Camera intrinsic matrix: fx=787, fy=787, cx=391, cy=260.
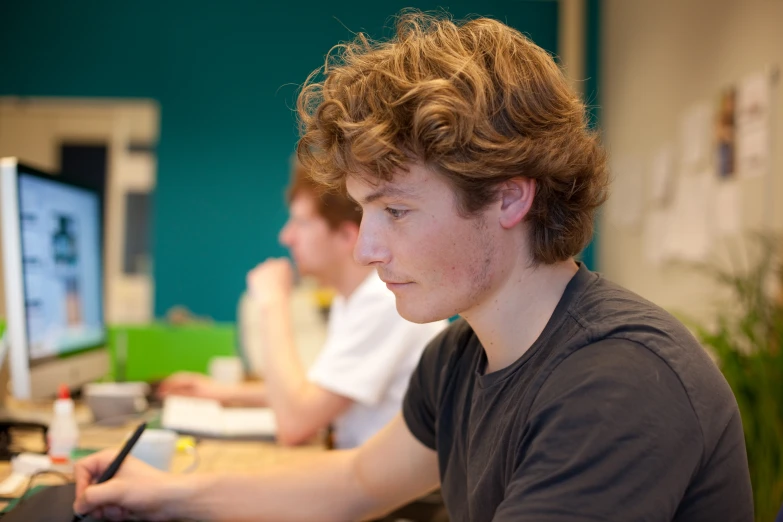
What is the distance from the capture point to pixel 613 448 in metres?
0.76

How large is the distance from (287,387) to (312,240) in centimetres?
45

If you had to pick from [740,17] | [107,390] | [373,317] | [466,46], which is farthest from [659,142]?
[466,46]

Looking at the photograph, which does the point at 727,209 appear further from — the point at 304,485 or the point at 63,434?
the point at 63,434

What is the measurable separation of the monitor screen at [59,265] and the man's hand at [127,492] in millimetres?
512

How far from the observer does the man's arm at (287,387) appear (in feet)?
5.85

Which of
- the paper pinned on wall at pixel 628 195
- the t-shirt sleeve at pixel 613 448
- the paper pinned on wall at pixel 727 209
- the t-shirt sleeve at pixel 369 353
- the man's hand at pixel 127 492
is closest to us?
the t-shirt sleeve at pixel 613 448

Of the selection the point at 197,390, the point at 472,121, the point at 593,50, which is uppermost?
the point at 593,50

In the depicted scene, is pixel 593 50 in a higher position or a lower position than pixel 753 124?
higher

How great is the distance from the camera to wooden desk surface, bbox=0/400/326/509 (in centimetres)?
159

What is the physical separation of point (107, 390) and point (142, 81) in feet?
11.3

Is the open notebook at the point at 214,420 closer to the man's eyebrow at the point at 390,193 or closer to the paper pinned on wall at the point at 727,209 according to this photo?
the man's eyebrow at the point at 390,193

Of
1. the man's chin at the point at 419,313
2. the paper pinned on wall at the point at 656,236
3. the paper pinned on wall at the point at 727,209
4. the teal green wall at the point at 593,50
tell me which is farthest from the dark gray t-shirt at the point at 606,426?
the teal green wall at the point at 593,50

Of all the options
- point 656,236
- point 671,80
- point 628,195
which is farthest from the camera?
point 628,195

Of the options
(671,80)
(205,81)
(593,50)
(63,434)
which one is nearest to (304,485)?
(63,434)
